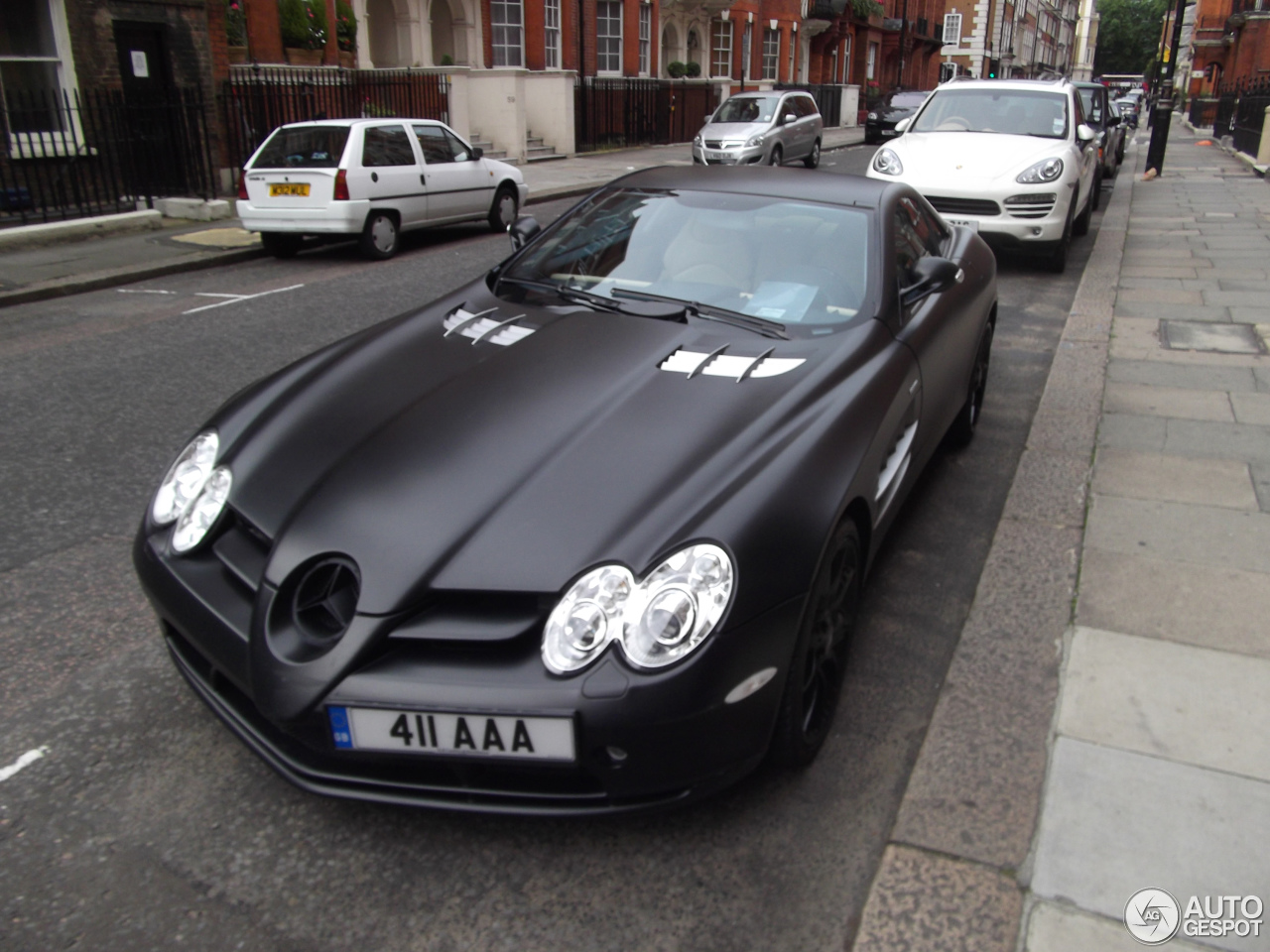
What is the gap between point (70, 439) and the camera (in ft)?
17.3

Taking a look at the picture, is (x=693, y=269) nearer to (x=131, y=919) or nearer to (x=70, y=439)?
(x=131, y=919)

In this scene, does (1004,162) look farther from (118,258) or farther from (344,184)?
(118,258)

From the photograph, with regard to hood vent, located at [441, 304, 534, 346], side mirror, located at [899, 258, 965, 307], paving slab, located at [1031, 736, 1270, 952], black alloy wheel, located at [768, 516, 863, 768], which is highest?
side mirror, located at [899, 258, 965, 307]

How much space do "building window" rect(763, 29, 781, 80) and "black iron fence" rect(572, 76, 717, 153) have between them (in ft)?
23.9

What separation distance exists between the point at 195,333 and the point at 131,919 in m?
6.31

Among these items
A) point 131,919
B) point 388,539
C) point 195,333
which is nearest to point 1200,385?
point 388,539

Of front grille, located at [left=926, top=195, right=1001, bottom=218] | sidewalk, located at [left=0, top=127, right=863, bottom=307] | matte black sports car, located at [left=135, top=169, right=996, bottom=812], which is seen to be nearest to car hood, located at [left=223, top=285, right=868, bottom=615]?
matte black sports car, located at [left=135, top=169, right=996, bottom=812]

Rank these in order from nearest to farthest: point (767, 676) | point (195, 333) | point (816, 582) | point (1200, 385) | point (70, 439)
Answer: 1. point (767, 676)
2. point (816, 582)
3. point (70, 439)
4. point (1200, 385)
5. point (195, 333)

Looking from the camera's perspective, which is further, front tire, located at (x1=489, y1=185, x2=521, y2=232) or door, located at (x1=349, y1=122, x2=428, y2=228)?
front tire, located at (x1=489, y1=185, x2=521, y2=232)

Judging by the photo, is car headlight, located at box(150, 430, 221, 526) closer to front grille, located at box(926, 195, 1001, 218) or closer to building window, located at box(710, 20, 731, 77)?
front grille, located at box(926, 195, 1001, 218)

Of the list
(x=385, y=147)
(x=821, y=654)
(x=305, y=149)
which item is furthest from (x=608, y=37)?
(x=821, y=654)

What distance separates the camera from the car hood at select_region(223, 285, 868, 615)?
7.59 feet

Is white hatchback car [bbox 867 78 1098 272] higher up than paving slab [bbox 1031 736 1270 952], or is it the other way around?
white hatchback car [bbox 867 78 1098 272]

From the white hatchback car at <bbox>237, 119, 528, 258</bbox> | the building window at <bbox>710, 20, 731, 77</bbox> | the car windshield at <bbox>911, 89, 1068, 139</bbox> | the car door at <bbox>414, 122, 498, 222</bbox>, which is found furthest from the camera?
the building window at <bbox>710, 20, 731, 77</bbox>
